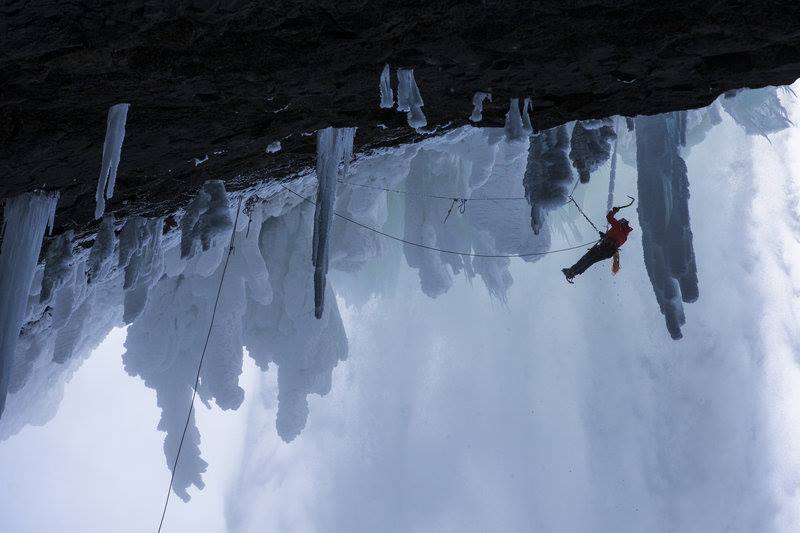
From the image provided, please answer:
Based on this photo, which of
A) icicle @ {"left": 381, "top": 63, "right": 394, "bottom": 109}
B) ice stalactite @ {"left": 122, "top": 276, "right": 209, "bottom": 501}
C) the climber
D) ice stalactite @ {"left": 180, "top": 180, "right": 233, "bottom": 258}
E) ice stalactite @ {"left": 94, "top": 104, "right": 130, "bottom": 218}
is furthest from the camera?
ice stalactite @ {"left": 122, "top": 276, "right": 209, "bottom": 501}

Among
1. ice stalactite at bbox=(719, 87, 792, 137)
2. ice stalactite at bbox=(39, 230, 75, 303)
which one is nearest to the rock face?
ice stalactite at bbox=(39, 230, 75, 303)

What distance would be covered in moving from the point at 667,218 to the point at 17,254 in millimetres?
3048

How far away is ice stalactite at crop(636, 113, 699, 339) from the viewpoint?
3.05 meters

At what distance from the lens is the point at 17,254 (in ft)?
10.4

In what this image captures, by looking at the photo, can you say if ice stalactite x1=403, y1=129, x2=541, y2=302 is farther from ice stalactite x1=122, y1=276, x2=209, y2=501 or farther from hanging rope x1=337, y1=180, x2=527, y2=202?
ice stalactite x1=122, y1=276, x2=209, y2=501

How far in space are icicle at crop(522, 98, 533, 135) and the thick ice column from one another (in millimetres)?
2217

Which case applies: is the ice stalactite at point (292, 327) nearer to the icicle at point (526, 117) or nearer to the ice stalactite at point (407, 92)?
the icicle at point (526, 117)

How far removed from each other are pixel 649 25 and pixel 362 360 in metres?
13.1

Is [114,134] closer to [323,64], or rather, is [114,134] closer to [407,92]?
[323,64]

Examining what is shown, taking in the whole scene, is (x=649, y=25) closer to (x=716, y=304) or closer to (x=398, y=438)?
(x=716, y=304)

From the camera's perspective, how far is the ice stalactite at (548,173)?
2.98 metres

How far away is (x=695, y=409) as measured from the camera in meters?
12.7

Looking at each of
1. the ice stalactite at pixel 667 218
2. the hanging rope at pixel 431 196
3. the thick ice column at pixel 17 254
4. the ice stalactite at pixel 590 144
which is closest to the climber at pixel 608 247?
the ice stalactite at pixel 667 218

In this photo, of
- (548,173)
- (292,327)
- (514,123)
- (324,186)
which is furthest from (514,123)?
(292,327)
